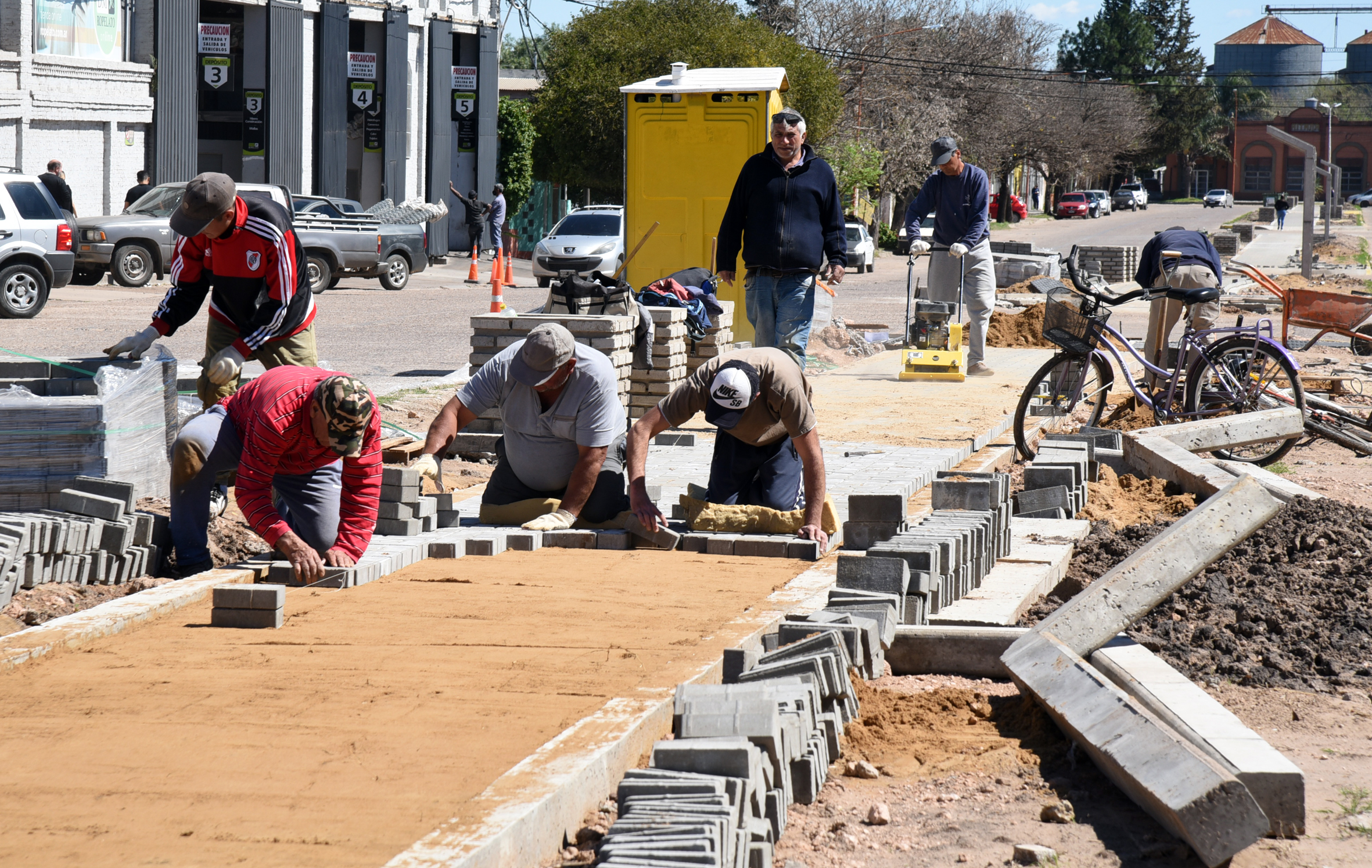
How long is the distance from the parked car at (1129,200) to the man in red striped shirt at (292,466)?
83.5m

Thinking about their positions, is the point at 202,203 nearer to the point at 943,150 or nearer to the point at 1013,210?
the point at 943,150

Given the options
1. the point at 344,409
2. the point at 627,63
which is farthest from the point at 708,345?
the point at 627,63

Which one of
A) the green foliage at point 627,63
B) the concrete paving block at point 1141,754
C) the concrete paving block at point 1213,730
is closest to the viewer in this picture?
the concrete paving block at point 1141,754

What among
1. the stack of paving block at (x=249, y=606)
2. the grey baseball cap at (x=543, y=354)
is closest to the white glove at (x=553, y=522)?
the grey baseball cap at (x=543, y=354)

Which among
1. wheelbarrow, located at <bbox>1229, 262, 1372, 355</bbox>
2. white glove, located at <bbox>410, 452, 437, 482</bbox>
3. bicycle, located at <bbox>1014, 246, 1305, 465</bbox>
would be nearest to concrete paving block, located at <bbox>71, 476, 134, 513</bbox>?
white glove, located at <bbox>410, 452, 437, 482</bbox>

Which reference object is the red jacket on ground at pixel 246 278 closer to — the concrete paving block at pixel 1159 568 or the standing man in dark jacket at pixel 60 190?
the concrete paving block at pixel 1159 568

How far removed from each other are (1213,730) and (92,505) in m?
4.52

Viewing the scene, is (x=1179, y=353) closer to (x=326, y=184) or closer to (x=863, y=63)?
(x=326, y=184)

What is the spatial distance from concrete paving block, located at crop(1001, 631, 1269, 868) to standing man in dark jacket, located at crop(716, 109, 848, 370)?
15.9 feet

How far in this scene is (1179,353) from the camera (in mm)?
9156

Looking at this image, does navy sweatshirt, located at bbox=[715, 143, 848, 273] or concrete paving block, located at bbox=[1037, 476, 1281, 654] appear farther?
navy sweatshirt, located at bbox=[715, 143, 848, 273]

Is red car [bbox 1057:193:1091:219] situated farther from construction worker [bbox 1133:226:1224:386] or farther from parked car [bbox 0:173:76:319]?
construction worker [bbox 1133:226:1224:386]

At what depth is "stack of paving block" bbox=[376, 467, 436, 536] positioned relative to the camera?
6.26 metres

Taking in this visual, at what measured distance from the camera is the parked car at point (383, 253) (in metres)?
21.0
